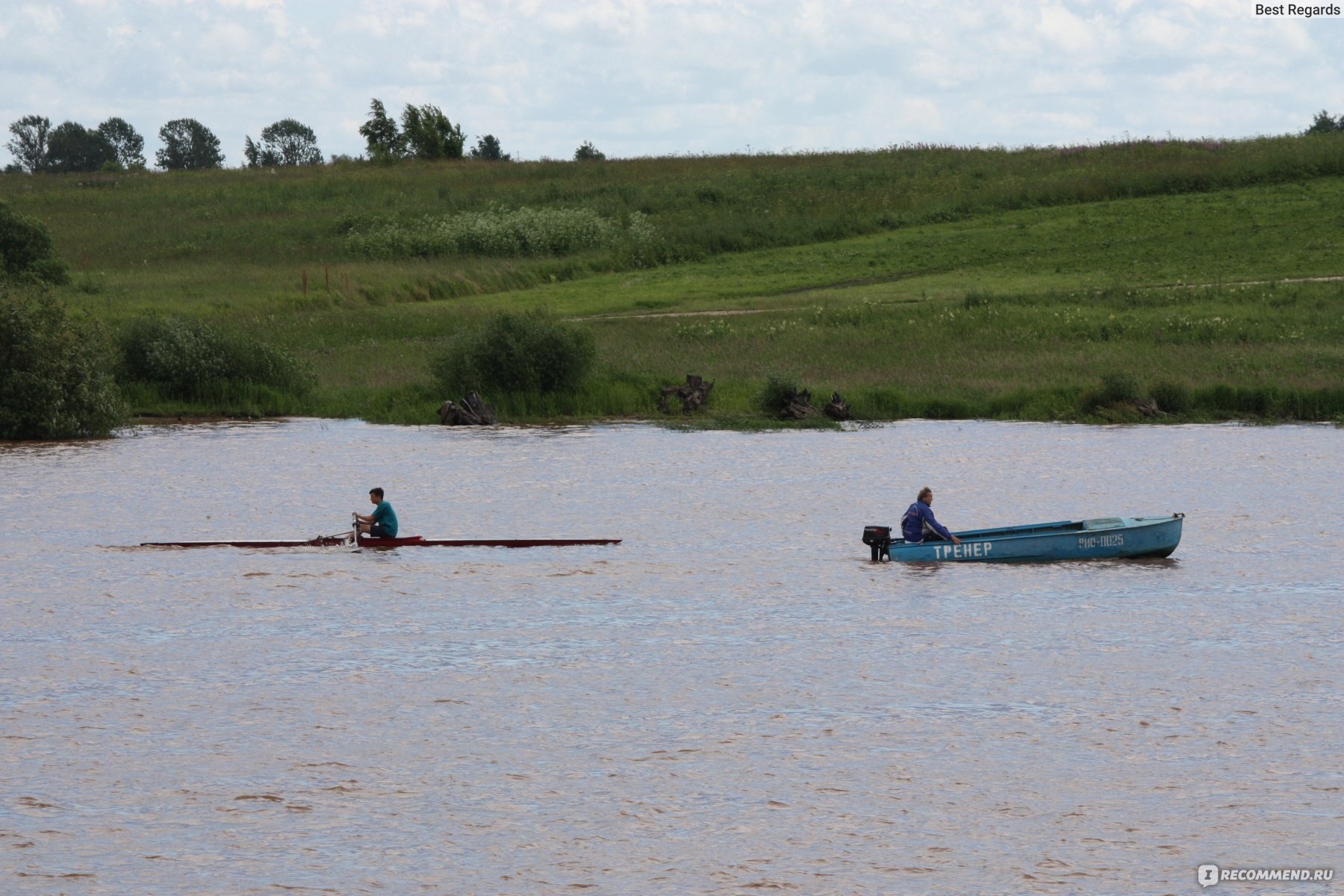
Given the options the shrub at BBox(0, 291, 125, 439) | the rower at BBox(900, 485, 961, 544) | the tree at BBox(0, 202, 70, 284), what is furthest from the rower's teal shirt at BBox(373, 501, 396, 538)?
the tree at BBox(0, 202, 70, 284)

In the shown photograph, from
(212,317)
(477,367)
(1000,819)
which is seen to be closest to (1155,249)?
(477,367)

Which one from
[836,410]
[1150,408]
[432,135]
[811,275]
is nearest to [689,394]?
[836,410]

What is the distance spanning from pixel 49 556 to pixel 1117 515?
19809 millimetres

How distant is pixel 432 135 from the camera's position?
112375 mm

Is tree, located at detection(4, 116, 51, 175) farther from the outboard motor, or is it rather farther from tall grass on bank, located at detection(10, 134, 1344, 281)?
the outboard motor

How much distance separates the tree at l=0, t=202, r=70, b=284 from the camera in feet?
209

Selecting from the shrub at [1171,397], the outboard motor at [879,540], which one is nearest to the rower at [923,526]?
the outboard motor at [879,540]

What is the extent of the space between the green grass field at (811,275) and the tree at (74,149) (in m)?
60.5

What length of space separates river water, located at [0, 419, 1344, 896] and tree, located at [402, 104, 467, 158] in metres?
79.3

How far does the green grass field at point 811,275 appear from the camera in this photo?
158 ft

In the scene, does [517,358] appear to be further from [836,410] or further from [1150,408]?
[1150,408]

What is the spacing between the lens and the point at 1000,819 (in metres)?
15.2

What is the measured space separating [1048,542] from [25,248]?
5079 cm

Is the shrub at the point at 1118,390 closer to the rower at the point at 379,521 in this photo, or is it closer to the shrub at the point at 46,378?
the rower at the point at 379,521
